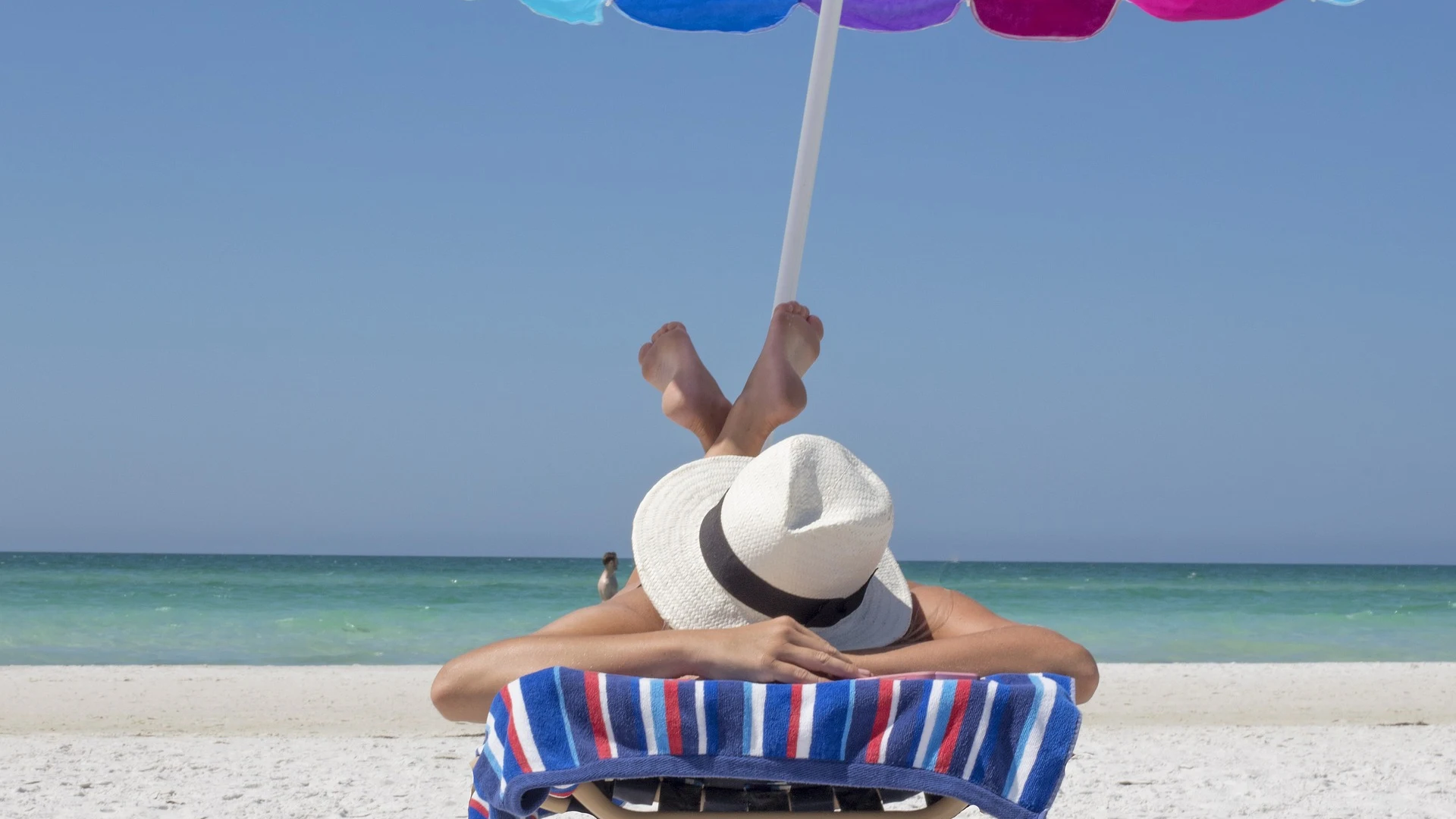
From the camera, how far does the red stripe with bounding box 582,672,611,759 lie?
1586mm

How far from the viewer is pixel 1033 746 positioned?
1.64 meters

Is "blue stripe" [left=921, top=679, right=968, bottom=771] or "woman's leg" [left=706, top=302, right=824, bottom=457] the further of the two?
"woman's leg" [left=706, top=302, right=824, bottom=457]

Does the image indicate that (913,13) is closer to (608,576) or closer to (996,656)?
(996,656)

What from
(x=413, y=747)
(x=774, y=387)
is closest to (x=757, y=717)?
(x=774, y=387)

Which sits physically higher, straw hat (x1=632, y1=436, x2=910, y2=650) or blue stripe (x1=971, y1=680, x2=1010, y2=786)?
straw hat (x1=632, y1=436, x2=910, y2=650)

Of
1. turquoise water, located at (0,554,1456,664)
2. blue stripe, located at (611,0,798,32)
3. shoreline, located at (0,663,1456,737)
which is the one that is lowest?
turquoise water, located at (0,554,1456,664)

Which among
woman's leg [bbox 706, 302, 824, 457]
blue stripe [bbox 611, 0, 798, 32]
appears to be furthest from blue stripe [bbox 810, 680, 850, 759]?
blue stripe [bbox 611, 0, 798, 32]

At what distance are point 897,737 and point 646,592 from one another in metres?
0.48

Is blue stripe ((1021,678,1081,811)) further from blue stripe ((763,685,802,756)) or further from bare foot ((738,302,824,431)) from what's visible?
bare foot ((738,302,824,431))

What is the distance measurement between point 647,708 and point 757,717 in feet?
0.47

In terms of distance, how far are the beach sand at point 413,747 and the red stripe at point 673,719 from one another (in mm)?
3334

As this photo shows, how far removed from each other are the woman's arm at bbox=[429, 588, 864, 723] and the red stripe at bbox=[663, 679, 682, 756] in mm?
75

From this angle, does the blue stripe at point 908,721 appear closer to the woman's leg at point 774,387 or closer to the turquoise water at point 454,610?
the woman's leg at point 774,387

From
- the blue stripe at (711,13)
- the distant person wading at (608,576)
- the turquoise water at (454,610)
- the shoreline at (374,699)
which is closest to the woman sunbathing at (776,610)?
the blue stripe at (711,13)
